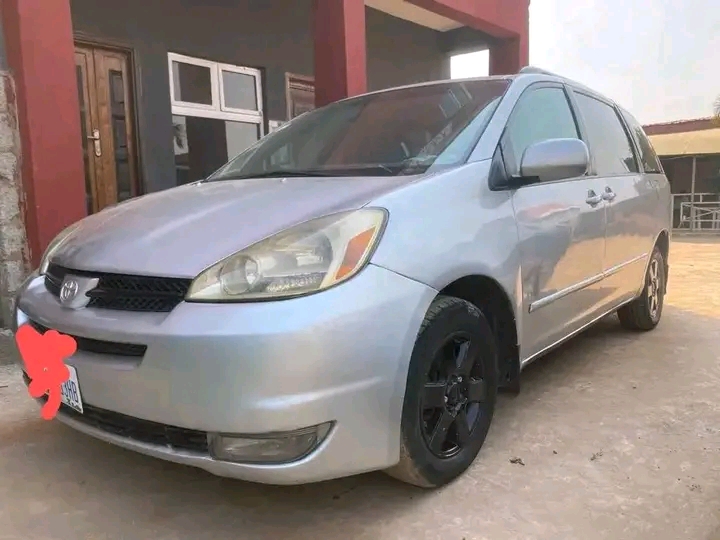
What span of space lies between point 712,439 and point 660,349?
150 cm

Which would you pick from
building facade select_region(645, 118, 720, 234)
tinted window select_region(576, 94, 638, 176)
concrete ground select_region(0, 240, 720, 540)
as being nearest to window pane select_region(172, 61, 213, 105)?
concrete ground select_region(0, 240, 720, 540)

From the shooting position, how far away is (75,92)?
12.6 ft

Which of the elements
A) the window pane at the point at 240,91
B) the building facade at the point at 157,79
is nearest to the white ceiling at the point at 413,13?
the building facade at the point at 157,79

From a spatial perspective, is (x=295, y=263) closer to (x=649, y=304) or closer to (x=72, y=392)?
(x=72, y=392)

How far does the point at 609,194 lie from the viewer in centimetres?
342

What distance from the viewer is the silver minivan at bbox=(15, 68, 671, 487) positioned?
1.78 meters

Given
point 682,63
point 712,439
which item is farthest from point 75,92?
point 682,63

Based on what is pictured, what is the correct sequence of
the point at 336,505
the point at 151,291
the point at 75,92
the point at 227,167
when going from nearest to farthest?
the point at 151,291
the point at 336,505
the point at 227,167
the point at 75,92

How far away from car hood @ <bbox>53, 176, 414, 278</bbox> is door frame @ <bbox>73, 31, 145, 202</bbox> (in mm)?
3854

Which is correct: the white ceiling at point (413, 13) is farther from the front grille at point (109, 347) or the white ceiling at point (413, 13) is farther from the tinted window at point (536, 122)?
the front grille at point (109, 347)

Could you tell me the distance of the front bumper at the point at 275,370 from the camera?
5.73ft

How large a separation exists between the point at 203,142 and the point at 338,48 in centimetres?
234

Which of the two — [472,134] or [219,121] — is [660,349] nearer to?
[472,134]

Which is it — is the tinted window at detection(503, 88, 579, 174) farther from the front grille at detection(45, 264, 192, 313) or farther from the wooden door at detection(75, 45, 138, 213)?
the wooden door at detection(75, 45, 138, 213)
